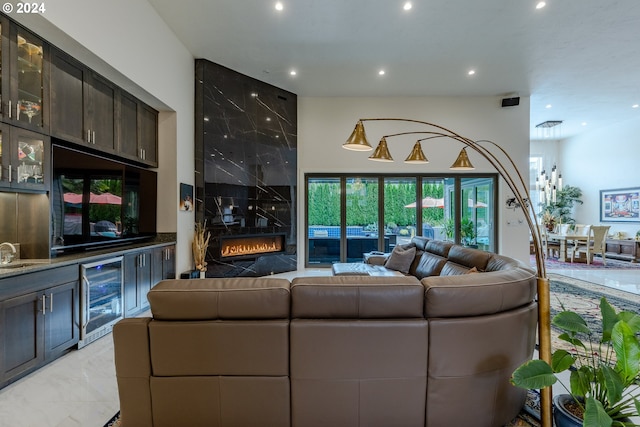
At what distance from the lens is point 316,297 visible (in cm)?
170

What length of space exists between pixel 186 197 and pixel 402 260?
363cm

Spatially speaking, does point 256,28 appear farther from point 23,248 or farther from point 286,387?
point 286,387

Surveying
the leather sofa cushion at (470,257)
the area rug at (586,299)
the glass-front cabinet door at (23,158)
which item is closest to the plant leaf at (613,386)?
→ the leather sofa cushion at (470,257)

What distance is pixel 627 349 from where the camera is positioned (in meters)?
1.37

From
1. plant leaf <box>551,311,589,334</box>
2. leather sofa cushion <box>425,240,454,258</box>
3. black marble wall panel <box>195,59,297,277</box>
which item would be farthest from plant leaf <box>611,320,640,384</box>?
black marble wall panel <box>195,59,297,277</box>

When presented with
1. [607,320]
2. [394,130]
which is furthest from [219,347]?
[394,130]

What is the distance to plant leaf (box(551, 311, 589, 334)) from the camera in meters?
1.55

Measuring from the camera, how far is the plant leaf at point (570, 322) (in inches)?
61.1

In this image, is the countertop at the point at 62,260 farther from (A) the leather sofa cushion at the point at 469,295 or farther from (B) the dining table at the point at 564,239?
(B) the dining table at the point at 564,239

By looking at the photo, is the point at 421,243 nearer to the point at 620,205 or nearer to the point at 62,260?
the point at 62,260

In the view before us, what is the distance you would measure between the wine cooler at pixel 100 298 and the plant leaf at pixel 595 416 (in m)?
3.82

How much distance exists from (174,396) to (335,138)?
6176mm

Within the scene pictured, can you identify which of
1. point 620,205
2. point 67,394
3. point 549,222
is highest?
point 620,205

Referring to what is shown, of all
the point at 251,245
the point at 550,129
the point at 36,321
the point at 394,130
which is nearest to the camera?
the point at 36,321
